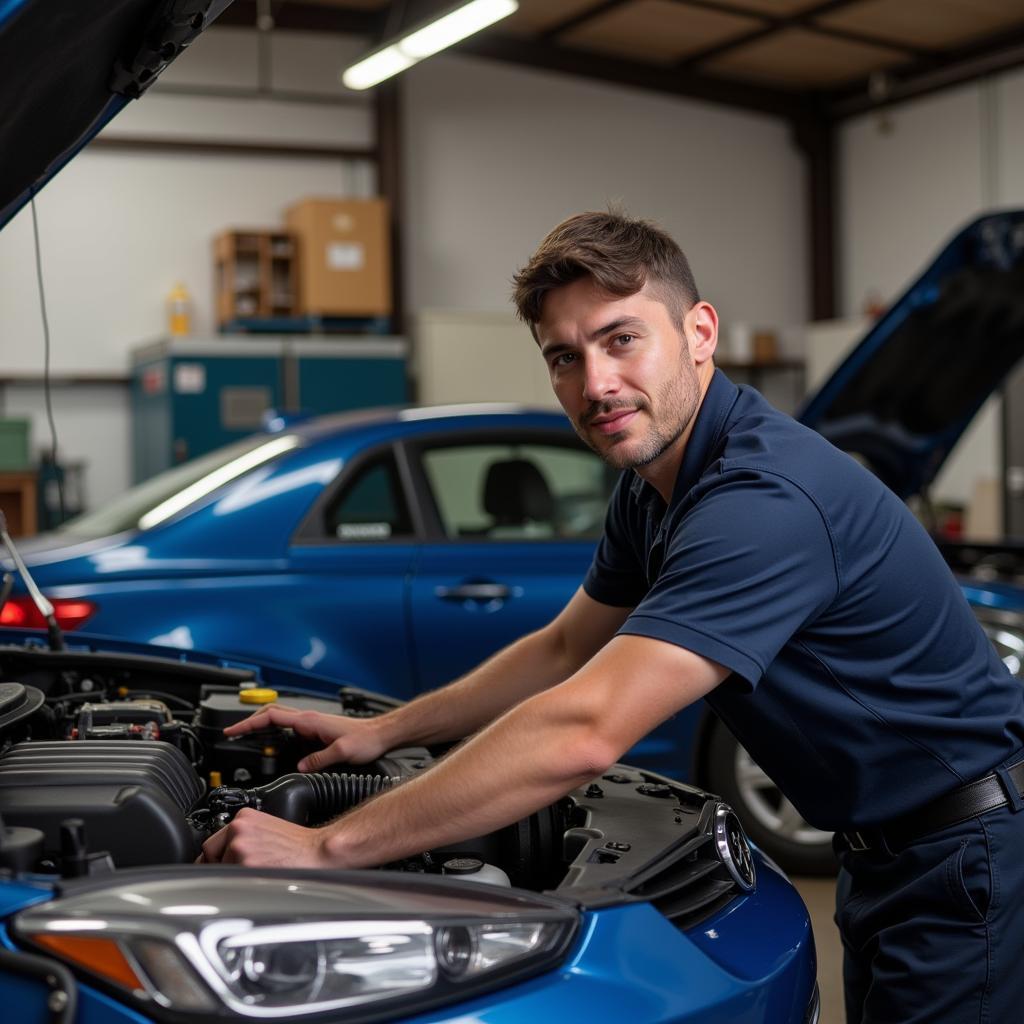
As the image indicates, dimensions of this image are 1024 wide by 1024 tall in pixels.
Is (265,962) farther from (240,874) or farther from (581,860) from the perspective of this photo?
(581,860)

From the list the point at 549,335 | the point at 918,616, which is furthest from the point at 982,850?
the point at 549,335

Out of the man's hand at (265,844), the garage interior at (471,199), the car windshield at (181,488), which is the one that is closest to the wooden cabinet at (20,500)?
the garage interior at (471,199)

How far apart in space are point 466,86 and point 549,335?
9.36m

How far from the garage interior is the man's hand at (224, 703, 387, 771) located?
21.8ft

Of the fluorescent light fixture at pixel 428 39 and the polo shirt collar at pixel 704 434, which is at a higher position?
the fluorescent light fixture at pixel 428 39

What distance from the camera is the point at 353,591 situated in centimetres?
370

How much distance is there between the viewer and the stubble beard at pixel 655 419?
1.74 m

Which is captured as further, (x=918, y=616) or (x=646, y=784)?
(x=646, y=784)

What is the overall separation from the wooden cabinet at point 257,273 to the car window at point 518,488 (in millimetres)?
5334

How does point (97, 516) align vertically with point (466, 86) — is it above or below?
below

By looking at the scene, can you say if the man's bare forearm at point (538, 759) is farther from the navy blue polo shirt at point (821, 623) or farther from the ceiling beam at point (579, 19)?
the ceiling beam at point (579, 19)

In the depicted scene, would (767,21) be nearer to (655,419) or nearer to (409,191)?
(409,191)

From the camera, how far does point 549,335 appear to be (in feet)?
5.80

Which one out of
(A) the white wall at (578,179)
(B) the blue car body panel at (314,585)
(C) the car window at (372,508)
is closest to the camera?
(B) the blue car body panel at (314,585)
